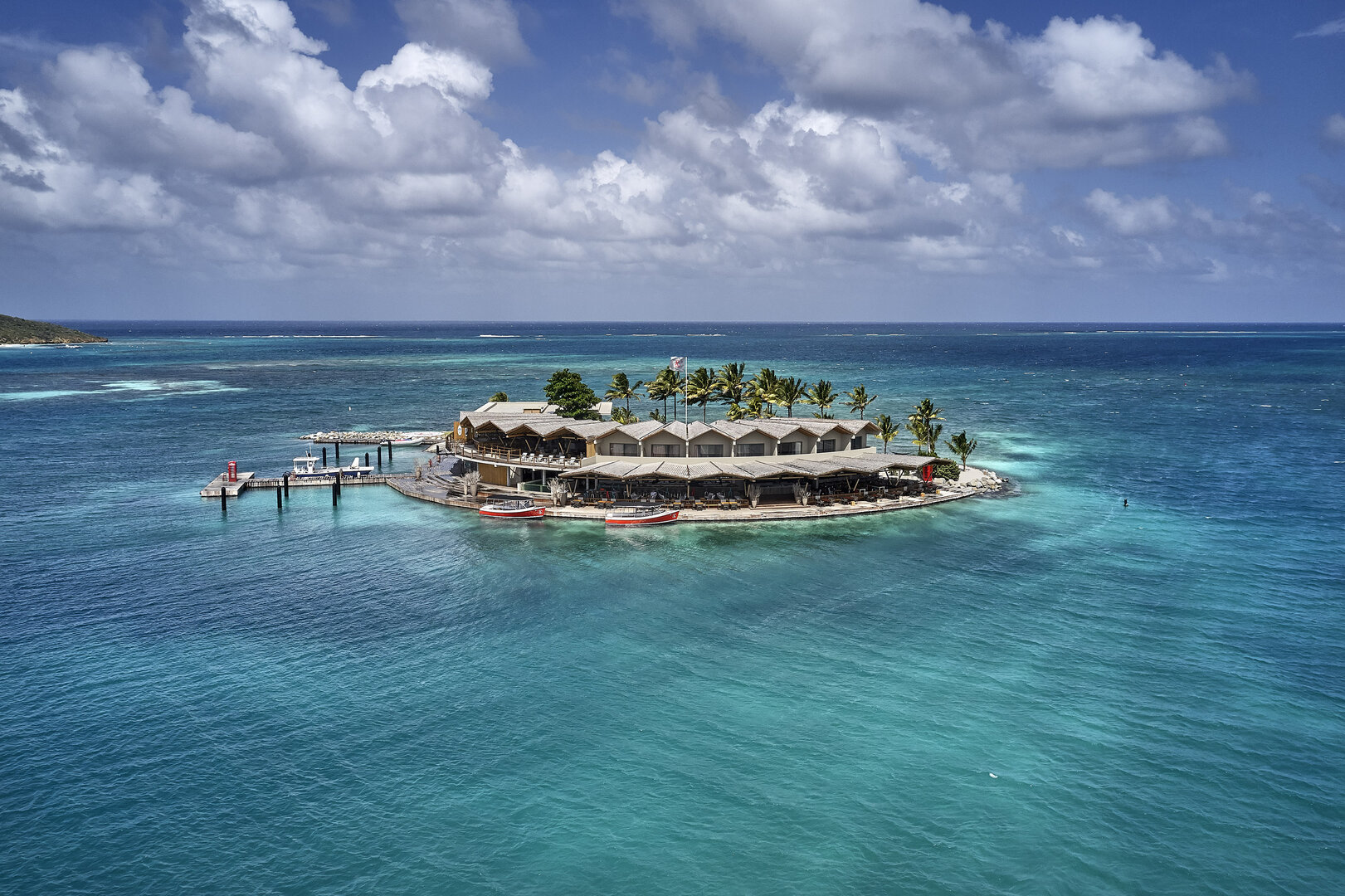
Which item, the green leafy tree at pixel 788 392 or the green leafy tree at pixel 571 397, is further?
the green leafy tree at pixel 788 392

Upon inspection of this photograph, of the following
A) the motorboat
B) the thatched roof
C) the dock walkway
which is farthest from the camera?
the thatched roof

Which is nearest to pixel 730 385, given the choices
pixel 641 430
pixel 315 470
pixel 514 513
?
pixel 641 430

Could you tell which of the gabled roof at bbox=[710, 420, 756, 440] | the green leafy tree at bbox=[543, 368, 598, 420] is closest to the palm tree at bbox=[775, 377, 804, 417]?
the green leafy tree at bbox=[543, 368, 598, 420]

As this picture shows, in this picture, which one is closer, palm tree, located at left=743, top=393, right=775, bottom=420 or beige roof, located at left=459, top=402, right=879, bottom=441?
beige roof, located at left=459, top=402, right=879, bottom=441

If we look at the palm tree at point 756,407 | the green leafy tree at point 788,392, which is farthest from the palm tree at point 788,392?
the palm tree at point 756,407

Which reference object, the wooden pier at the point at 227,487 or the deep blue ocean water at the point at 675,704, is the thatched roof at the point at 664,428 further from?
the wooden pier at the point at 227,487

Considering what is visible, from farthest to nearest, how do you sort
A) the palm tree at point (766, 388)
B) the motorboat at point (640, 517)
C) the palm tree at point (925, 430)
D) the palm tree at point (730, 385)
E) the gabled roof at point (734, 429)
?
the palm tree at point (730, 385) → the palm tree at point (766, 388) → the palm tree at point (925, 430) → the gabled roof at point (734, 429) → the motorboat at point (640, 517)

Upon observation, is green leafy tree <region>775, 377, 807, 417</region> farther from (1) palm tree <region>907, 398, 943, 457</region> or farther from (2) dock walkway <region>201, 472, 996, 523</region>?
(2) dock walkway <region>201, 472, 996, 523</region>
